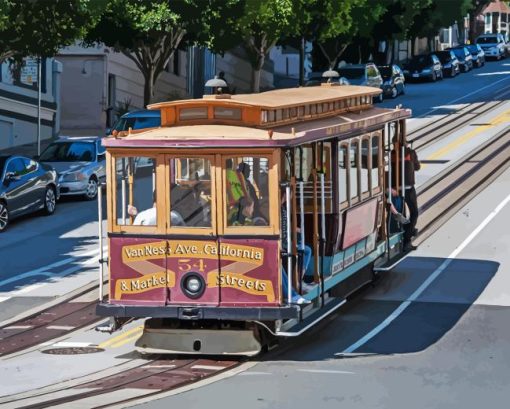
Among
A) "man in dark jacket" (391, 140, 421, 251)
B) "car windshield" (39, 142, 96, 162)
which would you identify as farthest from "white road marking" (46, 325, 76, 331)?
"car windshield" (39, 142, 96, 162)

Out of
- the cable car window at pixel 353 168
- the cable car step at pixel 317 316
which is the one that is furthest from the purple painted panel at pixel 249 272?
the cable car window at pixel 353 168

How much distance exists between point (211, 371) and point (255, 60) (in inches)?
1546

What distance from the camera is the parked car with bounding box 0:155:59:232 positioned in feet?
90.6

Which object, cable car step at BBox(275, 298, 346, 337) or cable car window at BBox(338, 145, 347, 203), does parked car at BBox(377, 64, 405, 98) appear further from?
cable car step at BBox(275, 298, 346, 337)

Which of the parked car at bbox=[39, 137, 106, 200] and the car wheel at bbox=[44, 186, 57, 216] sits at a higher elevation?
the parked car at bbox=[39, 137, 106, 200]

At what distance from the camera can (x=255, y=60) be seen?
54469mm

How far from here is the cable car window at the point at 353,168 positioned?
1891 cm

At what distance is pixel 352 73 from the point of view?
52.2m

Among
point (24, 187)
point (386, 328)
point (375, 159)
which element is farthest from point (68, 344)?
point (24, 187)

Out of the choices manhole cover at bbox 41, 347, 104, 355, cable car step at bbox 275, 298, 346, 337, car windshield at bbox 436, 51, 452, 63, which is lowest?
manhole cover at bbox 41, 347, 104, 355

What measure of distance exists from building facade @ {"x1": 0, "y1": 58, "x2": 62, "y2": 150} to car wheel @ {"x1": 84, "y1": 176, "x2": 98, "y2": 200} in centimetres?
1359

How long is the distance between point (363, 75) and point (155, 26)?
40.5 feet

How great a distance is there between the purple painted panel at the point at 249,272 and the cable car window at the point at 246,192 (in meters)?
0.26

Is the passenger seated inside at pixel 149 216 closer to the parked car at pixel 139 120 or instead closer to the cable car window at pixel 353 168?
the cable car window at pixel 353 168
